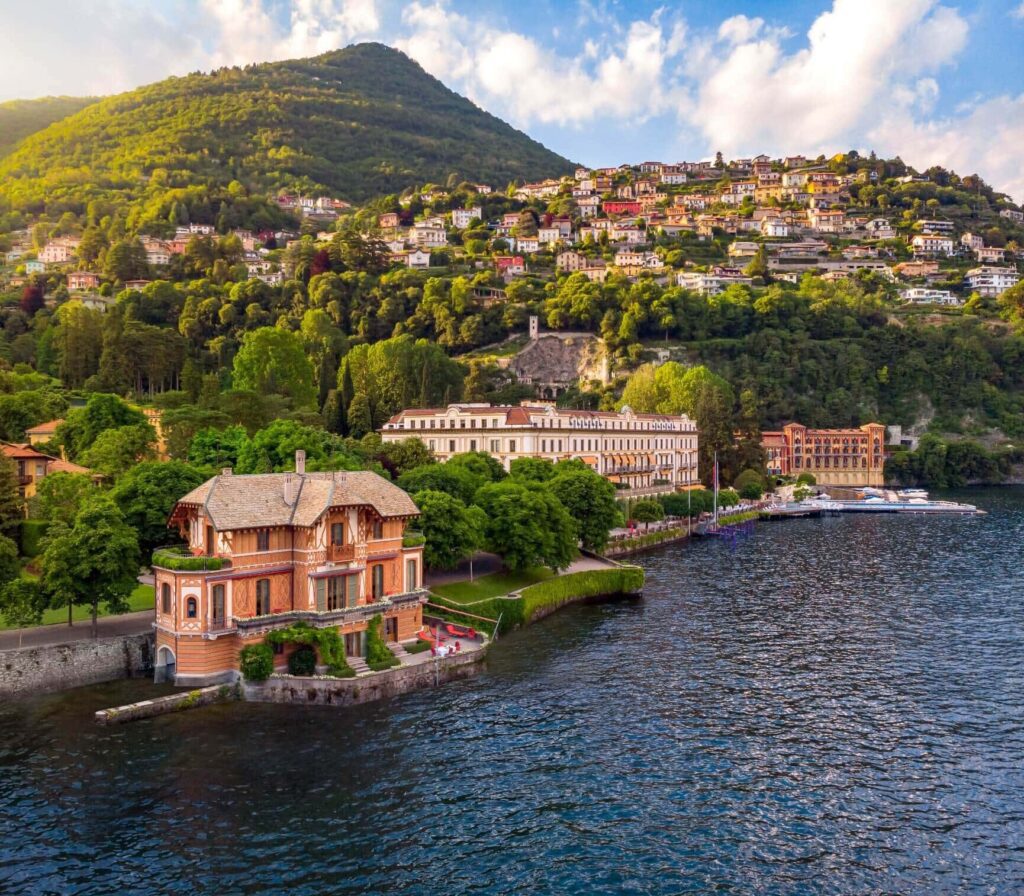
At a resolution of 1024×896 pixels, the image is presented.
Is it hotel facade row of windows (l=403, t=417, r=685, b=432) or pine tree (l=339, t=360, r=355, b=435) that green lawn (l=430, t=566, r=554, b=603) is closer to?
hotel facade row of windows (l=403, t=417, r=685, b=432)

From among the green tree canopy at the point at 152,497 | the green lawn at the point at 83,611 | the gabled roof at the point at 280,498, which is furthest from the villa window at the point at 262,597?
the green lawn at the point at 83,611

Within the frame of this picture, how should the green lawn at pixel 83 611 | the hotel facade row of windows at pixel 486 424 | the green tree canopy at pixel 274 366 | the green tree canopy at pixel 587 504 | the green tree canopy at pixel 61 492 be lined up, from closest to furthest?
the green lawn at pixel 83 611 → the green tree canopy at pixel 61 492 → the green tree canopy at pixel 587 504 → the hotel facade row of windows at pixel 486 424 → the green tree canopy at pixel 274 366

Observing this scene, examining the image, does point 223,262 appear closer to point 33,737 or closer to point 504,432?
point 504,432

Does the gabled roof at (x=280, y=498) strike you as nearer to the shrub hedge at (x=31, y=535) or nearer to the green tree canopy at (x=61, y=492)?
the green tree canopy at (x=61, y=492)

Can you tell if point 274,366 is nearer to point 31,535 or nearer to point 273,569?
point 31,535

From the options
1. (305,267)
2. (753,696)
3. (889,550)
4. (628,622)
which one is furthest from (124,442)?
(305,267)

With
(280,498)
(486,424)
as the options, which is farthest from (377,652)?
(486,424)
